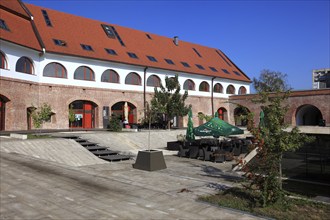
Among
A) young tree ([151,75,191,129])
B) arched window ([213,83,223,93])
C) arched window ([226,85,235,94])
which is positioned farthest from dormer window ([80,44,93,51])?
arched window ([226,85,235,94])

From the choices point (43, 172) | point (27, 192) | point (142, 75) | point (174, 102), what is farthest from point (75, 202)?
point (142, 75)

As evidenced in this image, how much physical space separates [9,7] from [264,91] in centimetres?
2353

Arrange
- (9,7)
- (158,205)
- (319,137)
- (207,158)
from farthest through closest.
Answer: (9,7)
(207,158)
(319,137)
(158,205)

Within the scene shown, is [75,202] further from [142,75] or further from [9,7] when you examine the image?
[142,75]

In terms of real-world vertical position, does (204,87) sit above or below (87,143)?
above

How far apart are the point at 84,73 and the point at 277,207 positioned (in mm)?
24219

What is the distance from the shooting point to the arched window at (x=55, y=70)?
25984 mm

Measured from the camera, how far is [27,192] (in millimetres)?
7602

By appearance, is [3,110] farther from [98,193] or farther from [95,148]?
[98,193]

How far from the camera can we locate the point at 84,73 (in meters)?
28.2

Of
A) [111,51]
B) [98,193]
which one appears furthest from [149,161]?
[111,51]

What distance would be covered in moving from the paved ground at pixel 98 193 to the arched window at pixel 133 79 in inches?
799

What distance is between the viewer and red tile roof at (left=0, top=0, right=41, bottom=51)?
22984 mm

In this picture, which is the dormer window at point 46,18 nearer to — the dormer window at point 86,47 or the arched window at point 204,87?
the dormer window at point 86,47
